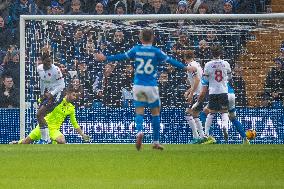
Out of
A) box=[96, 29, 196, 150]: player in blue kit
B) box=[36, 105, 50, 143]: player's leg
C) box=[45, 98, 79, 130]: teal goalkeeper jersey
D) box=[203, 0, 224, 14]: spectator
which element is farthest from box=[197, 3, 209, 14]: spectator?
box=[96, 29, 196, 150]: player in blue kit

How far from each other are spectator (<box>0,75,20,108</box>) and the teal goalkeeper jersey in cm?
172

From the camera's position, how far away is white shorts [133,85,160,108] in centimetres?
1845

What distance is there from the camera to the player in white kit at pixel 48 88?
22109mm

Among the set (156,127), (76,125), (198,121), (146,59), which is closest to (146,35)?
(146,59)

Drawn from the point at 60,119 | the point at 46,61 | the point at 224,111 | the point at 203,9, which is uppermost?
the point at 203,9

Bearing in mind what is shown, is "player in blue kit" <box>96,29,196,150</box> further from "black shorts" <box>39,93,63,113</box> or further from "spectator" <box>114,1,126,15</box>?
"spectator" <box>114,1,126,15</box>

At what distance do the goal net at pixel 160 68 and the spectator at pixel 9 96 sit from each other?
0.74 meters

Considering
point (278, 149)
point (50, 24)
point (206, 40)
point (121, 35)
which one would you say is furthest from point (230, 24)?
point (278, 149)

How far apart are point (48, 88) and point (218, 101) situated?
3.67 metres

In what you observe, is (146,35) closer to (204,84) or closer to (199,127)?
(204,84)

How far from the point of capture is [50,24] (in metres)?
23.8

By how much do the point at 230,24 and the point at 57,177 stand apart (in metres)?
11.6

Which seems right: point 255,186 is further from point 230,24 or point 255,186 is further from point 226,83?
point 230,24

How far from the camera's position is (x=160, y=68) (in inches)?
935
